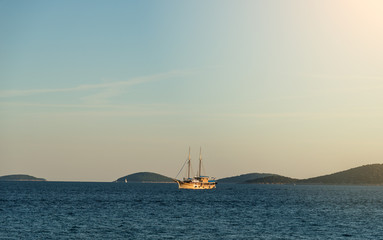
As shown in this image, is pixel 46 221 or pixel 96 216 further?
pixel 96 216

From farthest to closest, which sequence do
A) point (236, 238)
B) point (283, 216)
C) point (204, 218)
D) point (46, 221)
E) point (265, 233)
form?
point (283, 216) < point (204, 218) < point (46, 221) < point (265, 233) < point (236, 238)

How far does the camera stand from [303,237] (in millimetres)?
67000

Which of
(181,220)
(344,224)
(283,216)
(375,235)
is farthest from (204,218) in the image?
(375,235)

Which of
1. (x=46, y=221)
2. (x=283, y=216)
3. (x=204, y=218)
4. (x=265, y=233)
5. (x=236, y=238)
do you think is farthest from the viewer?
(x=283, y=216)

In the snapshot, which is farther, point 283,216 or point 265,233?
point 283,216

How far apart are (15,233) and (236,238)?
1237 inches

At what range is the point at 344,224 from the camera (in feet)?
279

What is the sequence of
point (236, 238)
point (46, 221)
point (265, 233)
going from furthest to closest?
point (46, 221), point (265, 233), point (236, 238)

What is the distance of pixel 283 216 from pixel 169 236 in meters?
Result: 41.1

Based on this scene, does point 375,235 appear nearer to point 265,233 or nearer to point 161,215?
point 265,233

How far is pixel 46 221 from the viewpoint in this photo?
81.6m

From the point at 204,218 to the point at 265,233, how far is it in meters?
22.8

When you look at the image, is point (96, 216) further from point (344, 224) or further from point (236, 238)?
point (344, 224)

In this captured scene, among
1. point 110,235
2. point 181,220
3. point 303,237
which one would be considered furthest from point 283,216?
point 110,235
